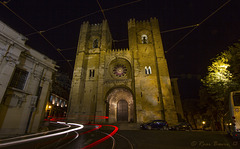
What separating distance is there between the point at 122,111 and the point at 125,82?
21.2 feet

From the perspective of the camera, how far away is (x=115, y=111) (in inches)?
898

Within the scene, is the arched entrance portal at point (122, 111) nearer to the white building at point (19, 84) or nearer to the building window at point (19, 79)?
the white building at point (19, 84)

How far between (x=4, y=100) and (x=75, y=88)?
13686mm

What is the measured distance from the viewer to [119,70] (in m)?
23.4

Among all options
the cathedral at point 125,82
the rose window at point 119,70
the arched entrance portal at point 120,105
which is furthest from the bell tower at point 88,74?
the rose window at point 119,70

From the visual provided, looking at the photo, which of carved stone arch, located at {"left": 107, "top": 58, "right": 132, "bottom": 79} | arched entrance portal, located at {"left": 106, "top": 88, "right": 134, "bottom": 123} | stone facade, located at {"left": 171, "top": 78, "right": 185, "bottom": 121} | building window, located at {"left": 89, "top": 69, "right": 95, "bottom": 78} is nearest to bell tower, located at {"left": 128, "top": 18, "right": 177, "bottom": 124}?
carved stone arch, located at {"left": 107, "top": 58, "right": 132, "bottom": 79}

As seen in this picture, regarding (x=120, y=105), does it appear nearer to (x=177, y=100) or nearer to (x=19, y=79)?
(x=177, y=100)

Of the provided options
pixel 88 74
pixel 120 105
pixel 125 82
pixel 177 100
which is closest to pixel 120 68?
pixel 125 82

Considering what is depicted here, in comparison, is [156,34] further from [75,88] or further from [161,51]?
[75,88]

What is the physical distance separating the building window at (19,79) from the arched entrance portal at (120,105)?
1358 centimetres

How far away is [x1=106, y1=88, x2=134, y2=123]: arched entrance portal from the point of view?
21.4m

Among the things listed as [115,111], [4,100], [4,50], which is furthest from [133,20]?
[4,100]

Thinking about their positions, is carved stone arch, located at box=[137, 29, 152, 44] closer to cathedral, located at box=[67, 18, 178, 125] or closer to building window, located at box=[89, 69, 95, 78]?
cathedral, located at box=[67, 18, 178, 125]

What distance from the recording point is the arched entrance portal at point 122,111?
22450 millimetres
